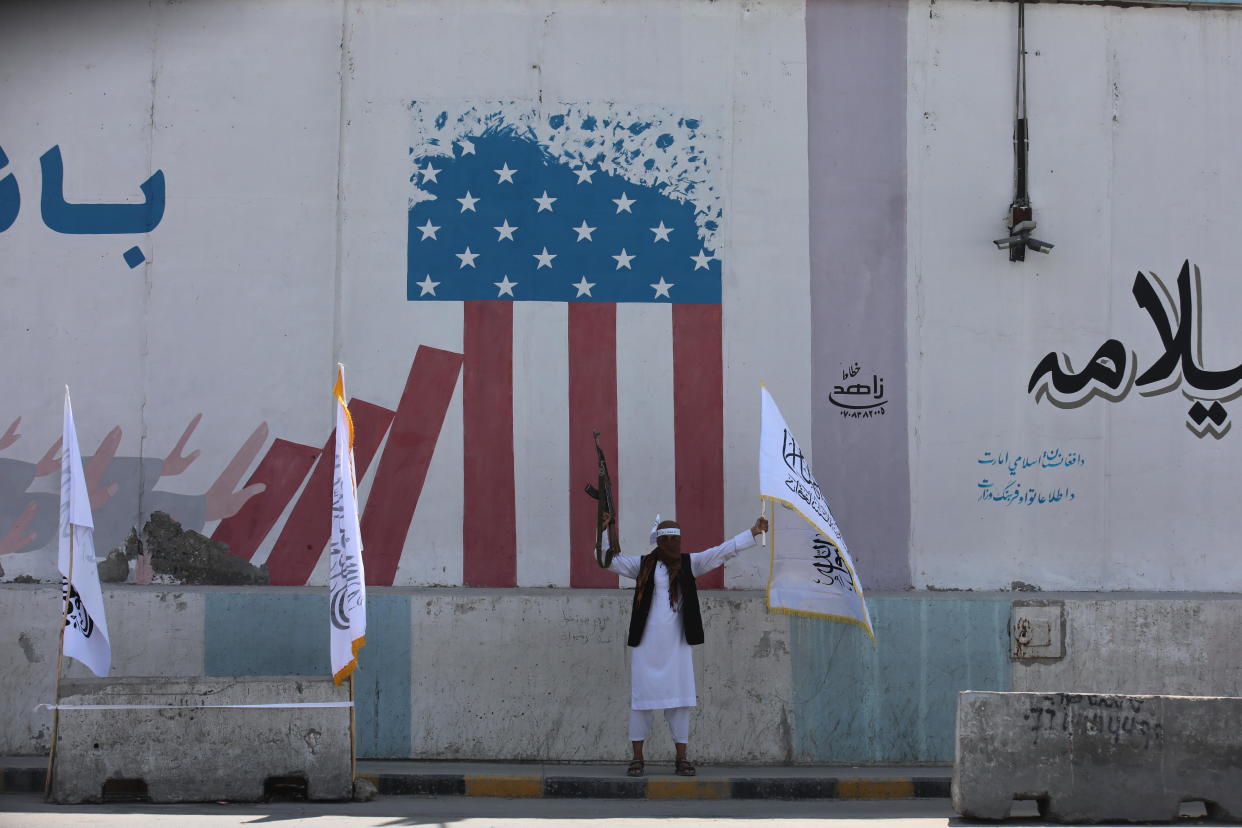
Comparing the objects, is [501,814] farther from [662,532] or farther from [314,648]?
[314,648]

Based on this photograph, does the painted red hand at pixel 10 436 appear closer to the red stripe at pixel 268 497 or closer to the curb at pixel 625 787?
the red stripe at pixel 268 497

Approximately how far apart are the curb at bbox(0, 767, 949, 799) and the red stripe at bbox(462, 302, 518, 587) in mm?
1784

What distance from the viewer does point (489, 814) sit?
8.54 metres

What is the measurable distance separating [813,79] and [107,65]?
5.63 m

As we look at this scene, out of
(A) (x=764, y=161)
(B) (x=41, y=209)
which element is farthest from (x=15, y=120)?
(A) (x=764, y=161)

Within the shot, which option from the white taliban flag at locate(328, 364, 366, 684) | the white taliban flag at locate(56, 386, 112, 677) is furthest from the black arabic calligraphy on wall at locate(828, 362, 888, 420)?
the white taliban flag at locate(56, 386, 112, 677)

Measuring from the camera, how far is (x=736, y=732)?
10414mm

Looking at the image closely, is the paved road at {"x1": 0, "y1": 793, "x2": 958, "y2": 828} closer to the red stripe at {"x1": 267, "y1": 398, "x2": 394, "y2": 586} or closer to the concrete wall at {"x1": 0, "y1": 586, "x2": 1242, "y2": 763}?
the concrete wall at {"x1": 0, "y1": 586, "x2": 1242, "y2": 763}

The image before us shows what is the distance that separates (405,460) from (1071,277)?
5510mm

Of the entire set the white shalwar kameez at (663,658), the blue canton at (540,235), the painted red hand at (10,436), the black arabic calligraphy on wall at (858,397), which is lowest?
the white shalwar kameez at (663,658)

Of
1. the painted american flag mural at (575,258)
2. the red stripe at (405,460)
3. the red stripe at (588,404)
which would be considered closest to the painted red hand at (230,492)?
the red stripe at (405,460)

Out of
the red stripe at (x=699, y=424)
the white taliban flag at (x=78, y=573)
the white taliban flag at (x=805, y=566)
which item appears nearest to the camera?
the white taliban flag at (x=78, y=573)

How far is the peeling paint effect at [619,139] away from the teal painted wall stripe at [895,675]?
10.6ft

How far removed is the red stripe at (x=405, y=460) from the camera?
10859 mm
